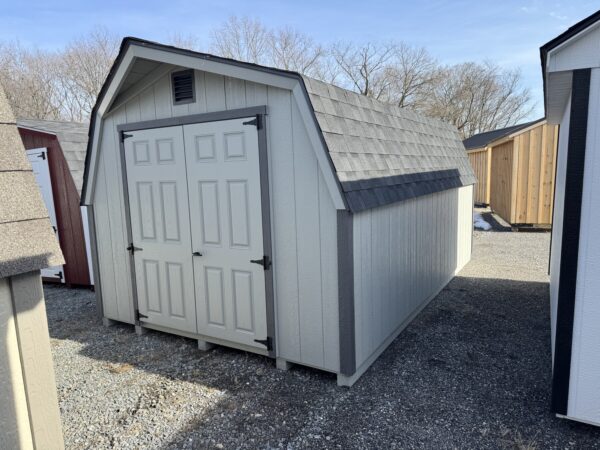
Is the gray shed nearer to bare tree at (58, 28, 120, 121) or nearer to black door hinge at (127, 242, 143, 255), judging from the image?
black door hinge at (127, 242, 143, 255)

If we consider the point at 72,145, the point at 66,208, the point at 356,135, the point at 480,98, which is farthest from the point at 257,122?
the point at 480,98

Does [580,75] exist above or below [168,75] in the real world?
below

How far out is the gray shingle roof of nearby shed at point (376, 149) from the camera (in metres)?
3.30

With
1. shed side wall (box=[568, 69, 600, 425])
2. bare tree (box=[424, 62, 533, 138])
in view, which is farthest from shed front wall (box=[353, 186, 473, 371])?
bare tree (box=[424, 62, 533, 138])

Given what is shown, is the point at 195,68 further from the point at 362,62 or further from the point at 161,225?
the point at 362,62

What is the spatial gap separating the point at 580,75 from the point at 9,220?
2955 mm

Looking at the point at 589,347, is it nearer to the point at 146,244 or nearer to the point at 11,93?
the point at 146,244

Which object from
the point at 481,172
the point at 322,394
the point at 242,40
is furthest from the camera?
the point at 242,40

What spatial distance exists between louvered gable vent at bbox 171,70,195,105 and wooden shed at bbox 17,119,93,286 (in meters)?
3.27

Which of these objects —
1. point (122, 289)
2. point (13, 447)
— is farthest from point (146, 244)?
point (13, 447)

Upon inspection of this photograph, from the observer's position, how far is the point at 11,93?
18484mm

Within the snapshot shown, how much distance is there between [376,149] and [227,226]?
164 centimetres

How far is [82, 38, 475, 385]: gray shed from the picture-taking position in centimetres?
335

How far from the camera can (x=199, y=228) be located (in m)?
3.96
